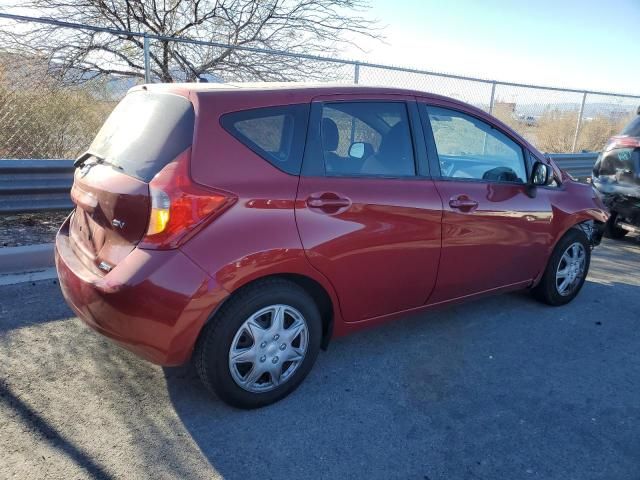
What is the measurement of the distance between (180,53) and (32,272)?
4.74m

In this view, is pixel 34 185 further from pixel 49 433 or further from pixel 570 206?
pixel 570 206

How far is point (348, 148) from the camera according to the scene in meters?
3.05

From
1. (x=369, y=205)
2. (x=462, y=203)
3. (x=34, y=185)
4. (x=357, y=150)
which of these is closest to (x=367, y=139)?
(x=357, y=150)

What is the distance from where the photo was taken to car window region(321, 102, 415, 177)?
2.93 m

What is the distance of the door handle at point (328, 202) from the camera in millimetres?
2760

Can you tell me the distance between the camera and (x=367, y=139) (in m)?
3.19

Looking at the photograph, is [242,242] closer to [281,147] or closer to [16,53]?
[281,147]

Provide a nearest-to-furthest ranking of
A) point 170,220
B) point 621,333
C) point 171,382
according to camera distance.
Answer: point 170,220 → point 171,382 → point 621,333

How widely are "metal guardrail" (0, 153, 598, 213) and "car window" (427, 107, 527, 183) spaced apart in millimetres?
3871

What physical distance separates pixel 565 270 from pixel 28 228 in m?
5.32

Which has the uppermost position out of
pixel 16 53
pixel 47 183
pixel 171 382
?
pixel 16 53

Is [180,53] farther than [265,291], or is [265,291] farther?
[180,53]

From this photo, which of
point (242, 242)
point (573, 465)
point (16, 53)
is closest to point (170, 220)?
point (242, 242)

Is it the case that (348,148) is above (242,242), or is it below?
above
